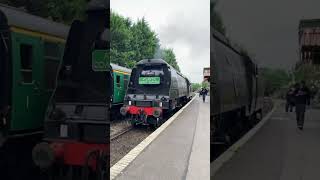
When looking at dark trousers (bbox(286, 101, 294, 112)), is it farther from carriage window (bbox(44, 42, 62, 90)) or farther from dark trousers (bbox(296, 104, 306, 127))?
carriage window (bbox(44, 42, 62, 90))

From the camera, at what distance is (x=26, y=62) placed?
344cm

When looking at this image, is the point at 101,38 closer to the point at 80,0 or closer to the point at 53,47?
the point at 80,0

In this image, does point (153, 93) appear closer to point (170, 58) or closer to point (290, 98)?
point (170, 58)

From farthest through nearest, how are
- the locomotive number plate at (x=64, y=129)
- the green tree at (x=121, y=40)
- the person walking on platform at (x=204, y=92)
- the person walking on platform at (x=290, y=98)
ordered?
the locomotive number plate at (x=64, y=129) < the person walking on platform at (x=290, y=98) < the green tree at (x=121, y=40) < the person walking on platform at (x=204, y=92)

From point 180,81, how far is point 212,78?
286 mm

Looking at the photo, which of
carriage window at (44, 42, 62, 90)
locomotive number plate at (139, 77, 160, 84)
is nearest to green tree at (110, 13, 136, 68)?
locomotive number plate at (139, 77, 160, 84)

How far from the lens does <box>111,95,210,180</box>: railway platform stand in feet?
7.15

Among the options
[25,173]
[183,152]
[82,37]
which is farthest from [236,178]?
[25,173]

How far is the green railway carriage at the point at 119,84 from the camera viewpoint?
2.28m

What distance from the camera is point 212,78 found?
6.88ft

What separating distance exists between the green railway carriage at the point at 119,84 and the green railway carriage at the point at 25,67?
115 centimetres

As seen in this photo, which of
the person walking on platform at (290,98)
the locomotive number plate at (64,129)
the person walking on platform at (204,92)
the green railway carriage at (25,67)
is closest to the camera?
the person walking on platform at (204,92)

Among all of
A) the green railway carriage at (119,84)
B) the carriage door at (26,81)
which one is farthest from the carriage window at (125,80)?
the carriage door at (26,81)

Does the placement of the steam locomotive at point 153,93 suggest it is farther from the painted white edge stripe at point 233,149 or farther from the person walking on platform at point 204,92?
the painted white edge stripe at point 233,149
